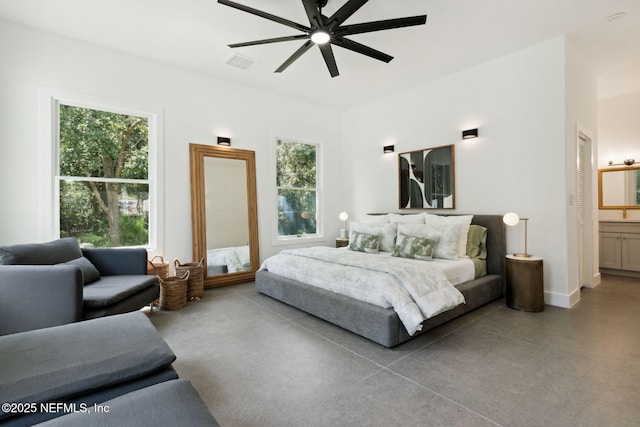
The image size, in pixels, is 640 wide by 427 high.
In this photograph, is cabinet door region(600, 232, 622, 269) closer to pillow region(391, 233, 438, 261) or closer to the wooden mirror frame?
the wooden mirror frame

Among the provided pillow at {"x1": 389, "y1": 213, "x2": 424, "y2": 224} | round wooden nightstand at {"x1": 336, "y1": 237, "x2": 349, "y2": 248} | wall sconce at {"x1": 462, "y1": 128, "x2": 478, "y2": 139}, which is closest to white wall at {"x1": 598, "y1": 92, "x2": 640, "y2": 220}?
wall sconce at {"x1": 462, "y1": 128, "x2": 478, "y2": 139}

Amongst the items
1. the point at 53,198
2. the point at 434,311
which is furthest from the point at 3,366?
the point at 53,198

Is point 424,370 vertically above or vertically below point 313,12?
below

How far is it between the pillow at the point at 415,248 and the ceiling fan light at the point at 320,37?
244 centimetres

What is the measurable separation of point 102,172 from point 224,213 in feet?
5.27

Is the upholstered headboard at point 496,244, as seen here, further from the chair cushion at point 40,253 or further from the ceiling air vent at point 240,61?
the chair cushion at point 40,253

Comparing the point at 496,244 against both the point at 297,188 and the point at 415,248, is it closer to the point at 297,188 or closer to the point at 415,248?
the point at 415,248

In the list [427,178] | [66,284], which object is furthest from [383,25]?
[66,284]

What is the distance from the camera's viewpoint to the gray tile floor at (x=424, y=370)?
1700 millimetres

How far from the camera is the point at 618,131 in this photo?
509 centimetres

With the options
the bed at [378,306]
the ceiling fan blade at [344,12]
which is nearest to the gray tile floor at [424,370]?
the bed at [378,306]

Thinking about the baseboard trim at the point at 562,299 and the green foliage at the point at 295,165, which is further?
the green foliage at the point at 295,165

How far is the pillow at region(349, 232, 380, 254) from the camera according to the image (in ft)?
13.8

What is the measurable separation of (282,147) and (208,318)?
129 inches
